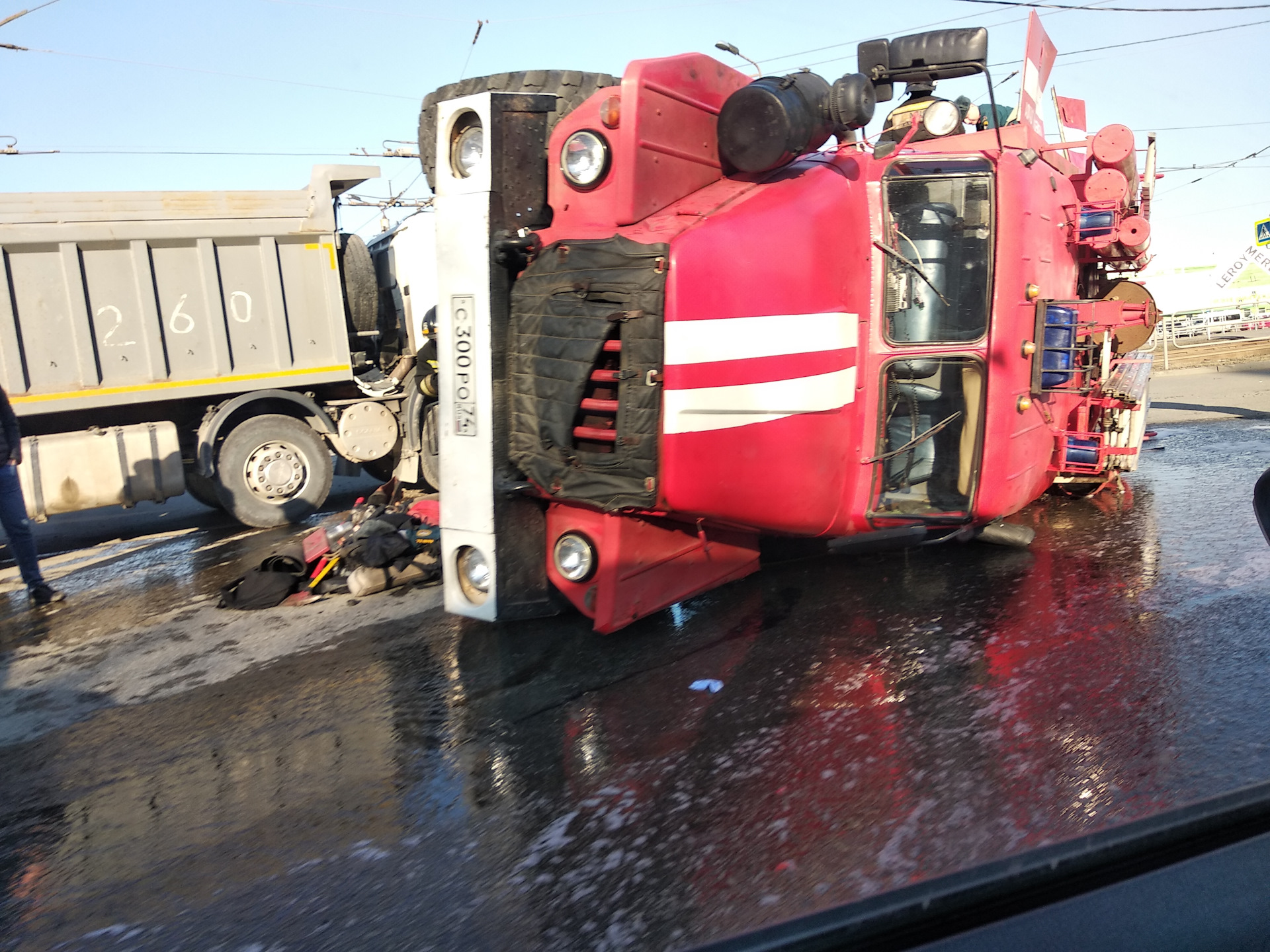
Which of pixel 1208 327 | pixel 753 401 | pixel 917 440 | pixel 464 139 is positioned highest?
pixel 464 139

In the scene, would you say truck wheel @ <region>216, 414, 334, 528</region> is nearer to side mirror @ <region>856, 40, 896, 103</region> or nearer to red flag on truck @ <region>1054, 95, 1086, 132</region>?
side mirror @ <region>856, 40, 896, 103</region>

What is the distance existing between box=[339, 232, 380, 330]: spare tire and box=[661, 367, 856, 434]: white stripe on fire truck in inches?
271

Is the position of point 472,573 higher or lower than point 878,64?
lower

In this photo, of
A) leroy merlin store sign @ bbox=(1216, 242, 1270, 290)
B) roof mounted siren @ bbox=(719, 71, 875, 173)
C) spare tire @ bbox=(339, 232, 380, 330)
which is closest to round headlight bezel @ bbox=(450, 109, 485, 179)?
roof mounted siren @ bbox=(719, 71, 875, 173)

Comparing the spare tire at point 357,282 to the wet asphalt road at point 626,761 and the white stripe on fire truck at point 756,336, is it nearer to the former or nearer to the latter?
the wet asphalt road at point 626,761

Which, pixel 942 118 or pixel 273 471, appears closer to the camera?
pixel 942 118

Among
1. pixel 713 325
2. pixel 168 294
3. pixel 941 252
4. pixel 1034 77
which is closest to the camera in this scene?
pixel 713 325

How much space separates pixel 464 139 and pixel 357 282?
5979 mm

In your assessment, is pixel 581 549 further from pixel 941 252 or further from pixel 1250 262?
pixel 1250 262

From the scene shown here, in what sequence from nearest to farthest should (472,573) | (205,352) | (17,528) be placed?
(472,573)
(17,528)
(205,352)

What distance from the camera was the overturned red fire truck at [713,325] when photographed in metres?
4.03

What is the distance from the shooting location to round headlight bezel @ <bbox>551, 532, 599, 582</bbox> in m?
4.42

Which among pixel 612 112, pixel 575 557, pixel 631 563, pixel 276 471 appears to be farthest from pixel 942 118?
pixel 276 471

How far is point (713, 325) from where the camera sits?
156 inches
